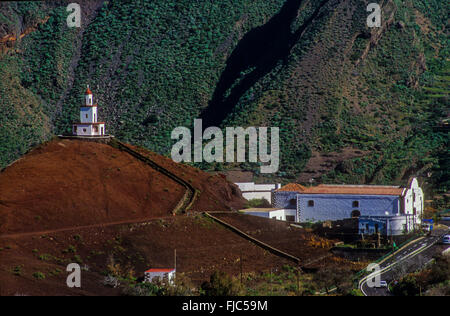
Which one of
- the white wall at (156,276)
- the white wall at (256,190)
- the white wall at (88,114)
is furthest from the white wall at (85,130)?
the white wall at (156,276)

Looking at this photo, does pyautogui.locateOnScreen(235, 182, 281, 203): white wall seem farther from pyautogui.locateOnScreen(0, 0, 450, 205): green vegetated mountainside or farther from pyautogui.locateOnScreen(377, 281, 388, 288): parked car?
pyautogui.locateOnScreen(377, 281, 388, 288): parked car

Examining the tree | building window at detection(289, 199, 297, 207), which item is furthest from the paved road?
building window at detection(289, 199, 297, 207)

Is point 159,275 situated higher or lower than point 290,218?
lower

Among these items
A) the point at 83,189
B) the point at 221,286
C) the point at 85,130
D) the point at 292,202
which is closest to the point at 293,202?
the point at 292,202

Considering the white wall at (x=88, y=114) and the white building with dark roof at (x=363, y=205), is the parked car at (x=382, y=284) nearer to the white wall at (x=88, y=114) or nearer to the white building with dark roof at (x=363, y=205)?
the white building with dark roof at (x=363, y=205)

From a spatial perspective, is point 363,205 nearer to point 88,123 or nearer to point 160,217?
point 160,217
